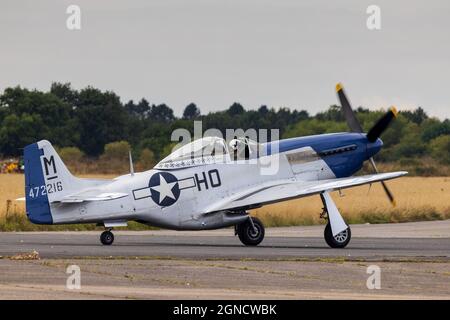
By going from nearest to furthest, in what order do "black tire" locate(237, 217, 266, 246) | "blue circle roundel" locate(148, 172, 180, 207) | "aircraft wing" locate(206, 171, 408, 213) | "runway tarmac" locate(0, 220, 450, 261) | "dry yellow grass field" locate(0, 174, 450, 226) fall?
"runway tarmac" locate(0, 220, 450, 261), "blue circle roundel" locate(148, 172, 180, 207), "aircraft wing" locate(206, 171, 408, 213), "black tire" locate(237, 217, 266, 246), "dry yellow grass field" locate(0, 174, 450, 226)

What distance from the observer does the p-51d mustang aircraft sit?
25.8 m

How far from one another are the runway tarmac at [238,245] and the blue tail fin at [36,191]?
2.07ft

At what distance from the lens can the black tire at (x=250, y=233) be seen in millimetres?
27250

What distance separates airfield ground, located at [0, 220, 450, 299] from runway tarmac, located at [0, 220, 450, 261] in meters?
0.02

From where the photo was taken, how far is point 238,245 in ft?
91.4

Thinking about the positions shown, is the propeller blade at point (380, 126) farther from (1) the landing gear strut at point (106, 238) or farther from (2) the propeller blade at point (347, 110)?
(1) the landing gear strut at point (106, 238)

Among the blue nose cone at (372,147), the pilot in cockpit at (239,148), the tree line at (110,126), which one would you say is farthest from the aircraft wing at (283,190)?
the tree line at (110,126)

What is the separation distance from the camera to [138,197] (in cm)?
2608

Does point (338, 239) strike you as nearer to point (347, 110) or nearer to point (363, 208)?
point (347, 110)

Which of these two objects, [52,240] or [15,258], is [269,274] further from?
[52,240]

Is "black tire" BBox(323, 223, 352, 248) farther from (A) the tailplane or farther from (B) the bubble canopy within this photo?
(A) the tailplane

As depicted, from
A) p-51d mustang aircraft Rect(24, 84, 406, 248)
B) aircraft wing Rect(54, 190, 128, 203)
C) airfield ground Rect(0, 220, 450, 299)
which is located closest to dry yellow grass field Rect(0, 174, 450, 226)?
p-51d mustang aircraft Rect(24, 84, 406, 248)
